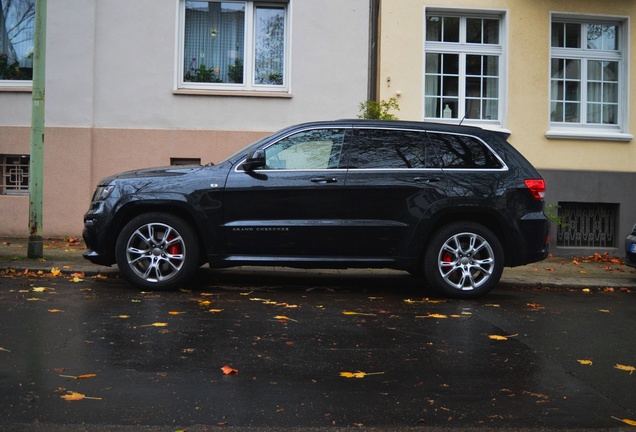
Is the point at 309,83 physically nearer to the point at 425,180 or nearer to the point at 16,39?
the point at 16,39

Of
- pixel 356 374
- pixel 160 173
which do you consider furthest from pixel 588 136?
pixel 356 374

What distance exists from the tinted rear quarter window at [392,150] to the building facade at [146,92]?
532 cm

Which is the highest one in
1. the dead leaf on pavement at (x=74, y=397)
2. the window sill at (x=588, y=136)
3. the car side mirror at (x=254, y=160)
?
the window sill at (x=588, y=136)

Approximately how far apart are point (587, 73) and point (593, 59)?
27 centimetres

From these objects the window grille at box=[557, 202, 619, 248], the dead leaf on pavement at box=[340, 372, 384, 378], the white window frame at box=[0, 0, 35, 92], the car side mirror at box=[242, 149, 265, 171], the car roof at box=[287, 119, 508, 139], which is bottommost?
the dead leaf on pavement at box=[340, 372, 384, 378]

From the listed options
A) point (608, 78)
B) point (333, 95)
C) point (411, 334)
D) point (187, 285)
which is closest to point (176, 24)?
point (333, 95)

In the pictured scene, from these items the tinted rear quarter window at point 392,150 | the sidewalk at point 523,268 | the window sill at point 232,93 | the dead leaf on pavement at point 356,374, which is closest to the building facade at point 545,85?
the sidewalk at point 523,268

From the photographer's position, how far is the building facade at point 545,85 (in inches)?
568

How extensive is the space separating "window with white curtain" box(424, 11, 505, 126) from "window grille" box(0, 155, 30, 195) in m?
7.18

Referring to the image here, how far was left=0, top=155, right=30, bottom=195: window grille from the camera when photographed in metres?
14.3

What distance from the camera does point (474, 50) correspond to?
14.8 m

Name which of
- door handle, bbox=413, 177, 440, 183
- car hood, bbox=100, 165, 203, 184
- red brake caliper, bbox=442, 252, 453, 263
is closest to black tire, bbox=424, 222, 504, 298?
red brake caliper, bbox=442, 252, 453, 263

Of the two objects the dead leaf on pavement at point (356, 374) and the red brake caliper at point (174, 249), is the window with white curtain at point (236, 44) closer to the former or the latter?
the red brake caliper at point (174, 249)

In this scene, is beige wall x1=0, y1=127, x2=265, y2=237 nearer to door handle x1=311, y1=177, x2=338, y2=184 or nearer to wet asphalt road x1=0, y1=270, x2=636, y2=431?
wet asphalt road x1=0, y1=270, x2=636, y2=431
